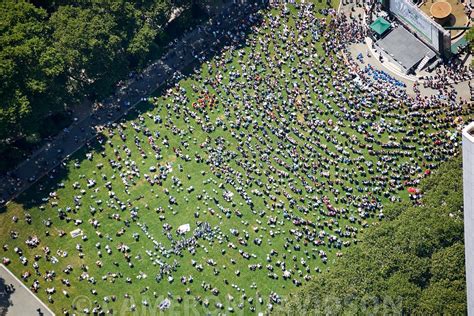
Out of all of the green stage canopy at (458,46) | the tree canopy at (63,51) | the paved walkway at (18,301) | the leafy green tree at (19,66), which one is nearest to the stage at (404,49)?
the green stage canopy at (458,46)

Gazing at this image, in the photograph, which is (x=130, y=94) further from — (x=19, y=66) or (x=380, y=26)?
(x=380, y=26)

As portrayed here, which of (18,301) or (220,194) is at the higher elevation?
(220,194)

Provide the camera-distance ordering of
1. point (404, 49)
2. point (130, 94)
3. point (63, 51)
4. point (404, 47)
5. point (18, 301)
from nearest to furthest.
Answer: point (18, 301), point (63, 51), point (130, 94), point (404, 49), point (404, 47)

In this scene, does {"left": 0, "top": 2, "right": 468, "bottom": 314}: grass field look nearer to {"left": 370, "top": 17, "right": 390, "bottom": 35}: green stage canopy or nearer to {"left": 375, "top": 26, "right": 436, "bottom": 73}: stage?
{"left": 375, "top": 26, "right": 436, "bottom": 73}: stage

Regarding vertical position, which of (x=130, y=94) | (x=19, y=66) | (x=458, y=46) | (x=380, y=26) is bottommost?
(x=130, y=94)

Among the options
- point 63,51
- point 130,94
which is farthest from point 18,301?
point 63,51

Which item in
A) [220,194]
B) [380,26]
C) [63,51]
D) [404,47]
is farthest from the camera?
[380,26]

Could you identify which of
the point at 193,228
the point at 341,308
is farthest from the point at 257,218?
the point at 341,308
